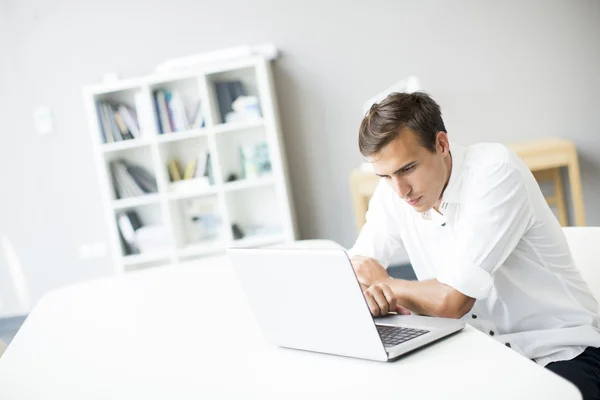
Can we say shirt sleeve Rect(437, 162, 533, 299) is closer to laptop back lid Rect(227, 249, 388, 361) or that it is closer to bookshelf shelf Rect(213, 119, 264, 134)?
laptop back lid Rect(227, 249, 388, 361)

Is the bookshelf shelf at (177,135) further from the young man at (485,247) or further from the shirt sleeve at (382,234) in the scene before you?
the young man at (485,247)

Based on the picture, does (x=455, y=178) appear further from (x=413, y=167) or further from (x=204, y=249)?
(x=204, y=249)

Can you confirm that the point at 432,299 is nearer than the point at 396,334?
No

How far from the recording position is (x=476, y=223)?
176 cm

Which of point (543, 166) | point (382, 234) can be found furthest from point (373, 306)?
point (543, 166)

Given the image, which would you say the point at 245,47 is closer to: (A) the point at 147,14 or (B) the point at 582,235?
(A) the point at 147,14

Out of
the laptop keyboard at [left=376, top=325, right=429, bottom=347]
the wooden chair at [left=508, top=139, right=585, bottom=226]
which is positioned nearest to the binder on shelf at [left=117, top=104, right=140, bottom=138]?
the wooden chair at [left=508, top=139, right=585, bottom=226]

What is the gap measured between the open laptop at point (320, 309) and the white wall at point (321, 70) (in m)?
3.36

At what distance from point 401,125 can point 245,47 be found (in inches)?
116

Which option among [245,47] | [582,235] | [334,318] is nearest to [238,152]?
[245,47]

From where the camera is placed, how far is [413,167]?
72.6 inches

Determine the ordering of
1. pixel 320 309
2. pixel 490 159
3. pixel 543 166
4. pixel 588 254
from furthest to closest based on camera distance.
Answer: pixel 543 166
pixel 588 254
pixel 490 159
pixel 320 309

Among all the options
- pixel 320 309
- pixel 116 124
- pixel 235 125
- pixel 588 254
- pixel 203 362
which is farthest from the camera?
pixel 116 124

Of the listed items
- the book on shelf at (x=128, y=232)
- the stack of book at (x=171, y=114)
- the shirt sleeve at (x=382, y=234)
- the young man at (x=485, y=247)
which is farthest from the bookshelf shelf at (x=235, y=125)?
the young man at (x=485, y=247)
